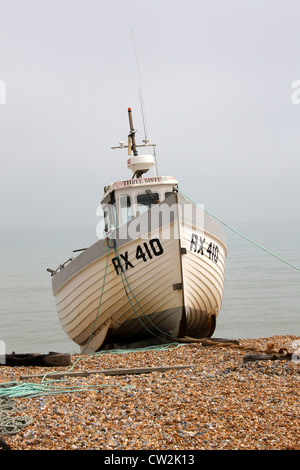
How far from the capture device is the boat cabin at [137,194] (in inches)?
473

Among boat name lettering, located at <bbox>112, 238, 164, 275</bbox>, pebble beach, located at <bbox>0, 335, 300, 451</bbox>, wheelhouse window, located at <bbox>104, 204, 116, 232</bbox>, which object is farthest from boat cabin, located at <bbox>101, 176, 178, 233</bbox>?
pebble beach, located at <bbox>0, 335, 300, 451</bbox>

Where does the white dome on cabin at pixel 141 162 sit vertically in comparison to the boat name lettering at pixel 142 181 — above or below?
above

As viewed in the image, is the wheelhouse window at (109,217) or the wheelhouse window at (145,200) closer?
the wheelhouse window at (145,200)

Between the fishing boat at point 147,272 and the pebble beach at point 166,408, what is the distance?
244 cm

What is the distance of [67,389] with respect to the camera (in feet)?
22.8

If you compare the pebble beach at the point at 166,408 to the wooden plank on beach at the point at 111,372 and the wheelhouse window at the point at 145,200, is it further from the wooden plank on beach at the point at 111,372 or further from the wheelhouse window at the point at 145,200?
the wheelhouse window at the point at 145,200

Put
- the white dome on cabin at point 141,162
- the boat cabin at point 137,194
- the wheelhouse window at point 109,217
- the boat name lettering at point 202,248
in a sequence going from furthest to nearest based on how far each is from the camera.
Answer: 1. the white dome on cabin at point 141,162
2. the wheelhouse window at point 109,217
3. the boat cabin at point 137,194
4. the boat name lettering at point 202,248

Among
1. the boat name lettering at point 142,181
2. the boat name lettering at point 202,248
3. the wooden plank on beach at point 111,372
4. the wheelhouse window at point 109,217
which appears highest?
the boat name lettering at point 142,181

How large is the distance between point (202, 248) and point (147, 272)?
1.22 metres

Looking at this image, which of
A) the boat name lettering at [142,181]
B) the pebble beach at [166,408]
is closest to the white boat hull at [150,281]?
the boat name lettering at [142,181]

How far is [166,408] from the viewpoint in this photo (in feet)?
19.8

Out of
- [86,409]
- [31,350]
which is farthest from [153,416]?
[31,350]
